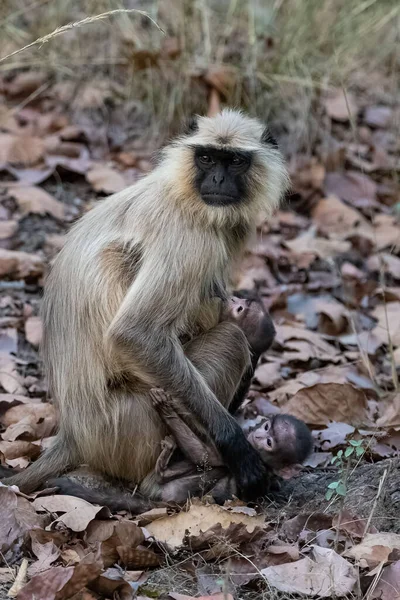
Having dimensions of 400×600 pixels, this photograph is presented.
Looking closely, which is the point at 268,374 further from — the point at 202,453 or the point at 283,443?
the point at 202,453

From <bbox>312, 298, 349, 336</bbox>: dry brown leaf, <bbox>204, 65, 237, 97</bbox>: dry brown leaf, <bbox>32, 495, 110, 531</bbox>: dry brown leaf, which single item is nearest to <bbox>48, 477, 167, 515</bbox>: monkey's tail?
<bbox>32, 495, 110, 531</bbox>: dry brown leaf

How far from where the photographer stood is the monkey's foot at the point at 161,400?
4410mm

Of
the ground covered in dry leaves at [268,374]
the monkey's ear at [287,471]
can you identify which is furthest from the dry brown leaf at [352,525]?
the monkey's ear at [287,471]

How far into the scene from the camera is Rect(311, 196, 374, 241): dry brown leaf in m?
8.48

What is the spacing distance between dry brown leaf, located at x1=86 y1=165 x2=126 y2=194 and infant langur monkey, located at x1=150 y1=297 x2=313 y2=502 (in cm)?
367

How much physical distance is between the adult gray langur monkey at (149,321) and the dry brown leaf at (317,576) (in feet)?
2.85

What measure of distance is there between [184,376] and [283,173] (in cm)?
134

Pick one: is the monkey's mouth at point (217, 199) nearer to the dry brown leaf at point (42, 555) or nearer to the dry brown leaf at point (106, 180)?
the dry brown leaf at point (42, 555)

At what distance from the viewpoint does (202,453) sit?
4.47m

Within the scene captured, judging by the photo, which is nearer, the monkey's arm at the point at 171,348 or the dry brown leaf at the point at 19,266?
the monkey's arm at the point at 171,348

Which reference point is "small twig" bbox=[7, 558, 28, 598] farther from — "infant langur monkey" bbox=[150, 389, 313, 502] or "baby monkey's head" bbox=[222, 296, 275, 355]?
"baby monkey's head" bbox=[222, 296, 275, 355]

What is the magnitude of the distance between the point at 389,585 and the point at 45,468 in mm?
1762

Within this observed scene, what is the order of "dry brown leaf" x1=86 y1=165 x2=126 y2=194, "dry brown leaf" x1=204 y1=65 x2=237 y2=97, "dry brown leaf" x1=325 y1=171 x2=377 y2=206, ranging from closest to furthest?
"dry brown leaf" x1=86 y1=165 x2=126 y2=194 < "dry brown leaf" x1=204 y1=65 x2=237 y2=97 < "dry brown leaf" x1=325 y1=171 x2=377 y2=206

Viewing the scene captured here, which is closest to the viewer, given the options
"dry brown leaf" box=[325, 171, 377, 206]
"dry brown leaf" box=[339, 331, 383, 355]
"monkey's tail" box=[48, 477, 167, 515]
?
"monkey's tail" box=[48, 477, 167, 515]
